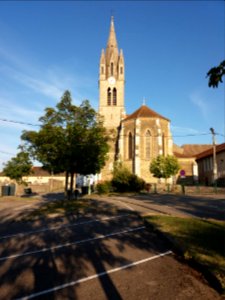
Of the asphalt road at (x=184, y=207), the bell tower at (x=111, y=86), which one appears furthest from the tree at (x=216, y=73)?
the bell tower at (x=111, y=86)

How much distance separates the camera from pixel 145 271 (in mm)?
5434

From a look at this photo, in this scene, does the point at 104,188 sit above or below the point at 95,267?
above

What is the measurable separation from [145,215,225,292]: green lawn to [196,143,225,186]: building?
110 ft

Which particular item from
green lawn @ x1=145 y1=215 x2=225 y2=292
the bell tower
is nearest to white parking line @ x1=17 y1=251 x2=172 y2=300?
green lawn @ x1=145 y1=215 x2=225 y2=292

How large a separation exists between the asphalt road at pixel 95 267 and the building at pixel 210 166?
3539cm

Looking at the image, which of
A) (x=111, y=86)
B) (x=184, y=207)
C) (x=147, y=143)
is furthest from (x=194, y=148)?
(x=184, y=207)

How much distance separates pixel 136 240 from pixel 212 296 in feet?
12.2

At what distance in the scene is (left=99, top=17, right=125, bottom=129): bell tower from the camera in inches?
2271

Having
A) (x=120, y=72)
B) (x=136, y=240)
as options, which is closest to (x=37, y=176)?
(x=120, y=72)

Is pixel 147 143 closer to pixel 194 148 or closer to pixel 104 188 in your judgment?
pixel 104 188

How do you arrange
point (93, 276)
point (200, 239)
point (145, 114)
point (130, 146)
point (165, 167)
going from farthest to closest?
point (145, 114) < point (130, 146) < point (165, 167) < point (200, 239) < point (93, 276)

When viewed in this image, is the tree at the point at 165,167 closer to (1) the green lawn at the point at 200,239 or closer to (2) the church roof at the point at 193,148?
(2) the church roof at the point at 193,148

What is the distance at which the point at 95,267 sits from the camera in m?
5.75

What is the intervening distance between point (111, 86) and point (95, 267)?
55458 mm
